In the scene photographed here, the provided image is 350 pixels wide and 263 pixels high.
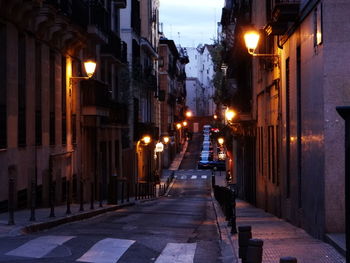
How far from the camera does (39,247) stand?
1120cm

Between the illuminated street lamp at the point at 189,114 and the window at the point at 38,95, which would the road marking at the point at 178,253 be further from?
the illuminated street lamp at the point at 189,114

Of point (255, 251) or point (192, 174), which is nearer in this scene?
point (255, 251)

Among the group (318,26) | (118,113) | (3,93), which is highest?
(318,26)

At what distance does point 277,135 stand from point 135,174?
2582 cm

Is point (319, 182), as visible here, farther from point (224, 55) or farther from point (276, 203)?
point (224, 55)

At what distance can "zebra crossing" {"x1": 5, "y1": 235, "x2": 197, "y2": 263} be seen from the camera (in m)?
10.6

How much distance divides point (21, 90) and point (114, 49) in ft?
56.1

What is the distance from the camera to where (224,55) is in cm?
4541

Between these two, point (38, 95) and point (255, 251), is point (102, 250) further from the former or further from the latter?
point (38, 95)

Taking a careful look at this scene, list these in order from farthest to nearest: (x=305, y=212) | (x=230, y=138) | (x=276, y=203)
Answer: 1. (x=230, y=138)
2. (x=276, y=203)
3. (x=305, y=212)

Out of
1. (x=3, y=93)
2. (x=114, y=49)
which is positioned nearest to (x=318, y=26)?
(x=3, y=93)

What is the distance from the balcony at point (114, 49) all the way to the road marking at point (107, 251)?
21.4 m

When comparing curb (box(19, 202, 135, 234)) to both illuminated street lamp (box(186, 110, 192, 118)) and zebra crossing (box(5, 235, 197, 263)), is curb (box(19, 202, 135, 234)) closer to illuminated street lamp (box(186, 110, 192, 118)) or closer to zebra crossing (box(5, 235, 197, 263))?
zebra crossing (box(5, 235, 197, 263))

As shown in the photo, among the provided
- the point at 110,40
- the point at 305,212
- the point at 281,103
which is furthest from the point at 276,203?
the point at 110,40
